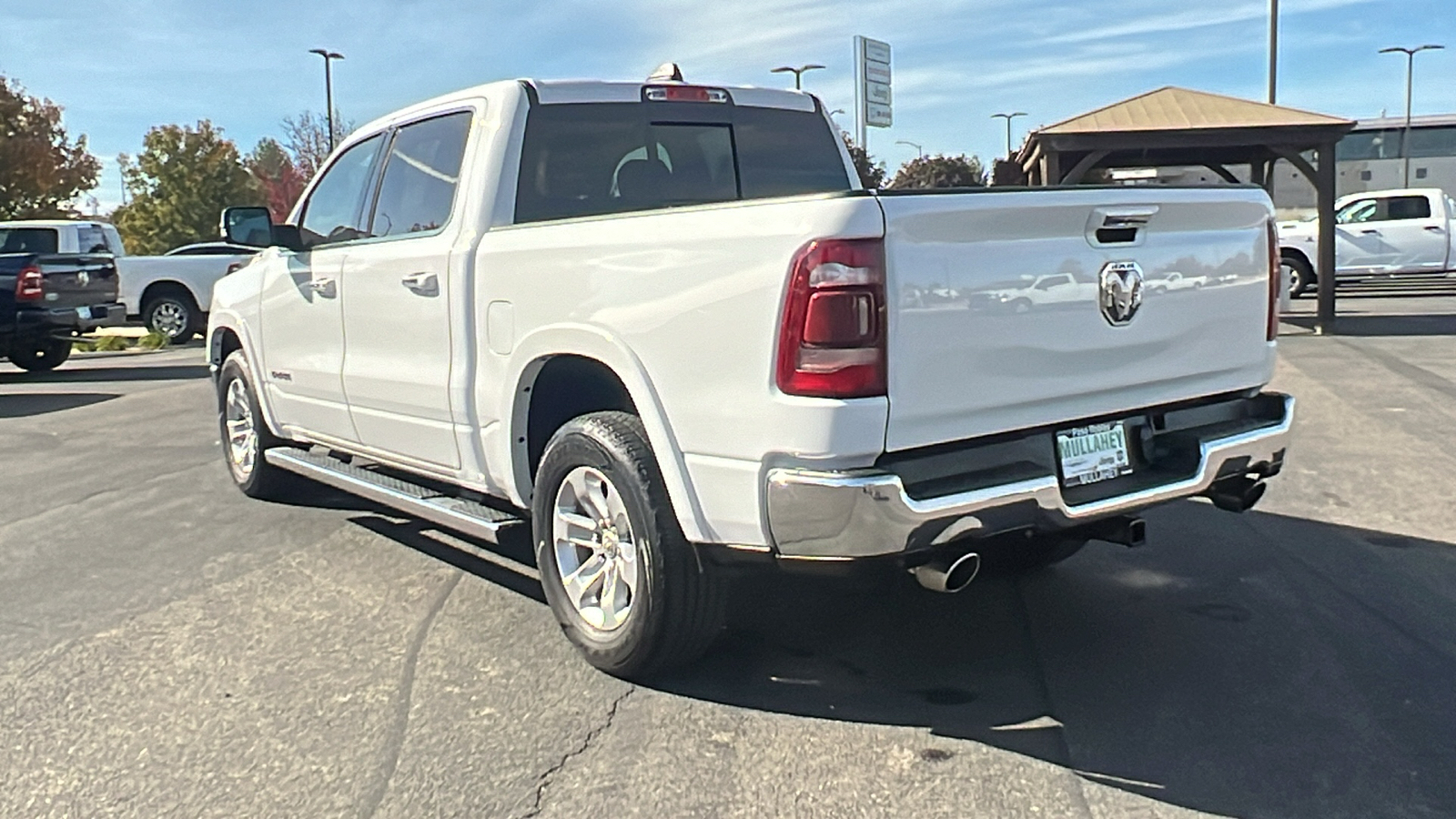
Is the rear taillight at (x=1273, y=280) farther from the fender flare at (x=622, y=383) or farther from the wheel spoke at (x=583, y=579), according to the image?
the wheel spoke at (x=583, y=579)

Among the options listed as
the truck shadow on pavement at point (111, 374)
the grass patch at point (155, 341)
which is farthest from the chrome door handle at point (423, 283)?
the grass patch at point (155, 341)

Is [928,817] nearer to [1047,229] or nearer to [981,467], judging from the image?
[981,467]

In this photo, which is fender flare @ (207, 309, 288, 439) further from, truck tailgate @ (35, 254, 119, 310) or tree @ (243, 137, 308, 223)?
tree @ (243, 137, 308, 223)

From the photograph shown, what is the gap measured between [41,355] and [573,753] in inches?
585

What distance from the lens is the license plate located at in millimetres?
3803

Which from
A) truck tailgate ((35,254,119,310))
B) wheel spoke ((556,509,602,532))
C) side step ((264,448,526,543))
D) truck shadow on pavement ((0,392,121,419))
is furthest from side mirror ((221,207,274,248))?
truck tailgate ((35,254,119,310))

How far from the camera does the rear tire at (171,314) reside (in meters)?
19.8

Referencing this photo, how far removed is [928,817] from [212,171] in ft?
147

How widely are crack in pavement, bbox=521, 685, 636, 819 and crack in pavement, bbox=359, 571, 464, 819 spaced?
0.41m

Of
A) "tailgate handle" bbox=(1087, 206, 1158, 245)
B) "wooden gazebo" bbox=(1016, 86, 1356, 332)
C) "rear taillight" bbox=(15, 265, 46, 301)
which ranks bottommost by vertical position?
"rear taillight" bbox=(15, 265, 46, 301)

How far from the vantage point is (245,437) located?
23.8 feet

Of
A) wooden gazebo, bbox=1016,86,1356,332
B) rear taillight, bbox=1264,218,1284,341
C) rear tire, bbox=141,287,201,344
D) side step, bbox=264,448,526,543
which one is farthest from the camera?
rear tire, bbox=141,287,201,344

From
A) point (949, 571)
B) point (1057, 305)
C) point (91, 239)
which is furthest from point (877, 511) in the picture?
point (91, 239)

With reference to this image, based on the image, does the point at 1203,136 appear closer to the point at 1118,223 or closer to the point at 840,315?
the point at 1118,223
